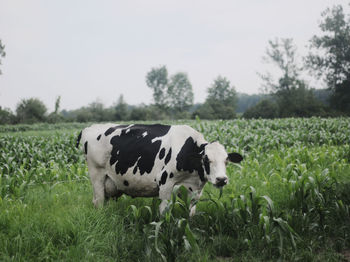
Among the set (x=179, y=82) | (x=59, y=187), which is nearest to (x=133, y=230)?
(x=59, y=187)

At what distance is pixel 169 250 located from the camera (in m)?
3.05

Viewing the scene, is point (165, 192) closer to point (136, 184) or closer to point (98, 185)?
point (136, 184)

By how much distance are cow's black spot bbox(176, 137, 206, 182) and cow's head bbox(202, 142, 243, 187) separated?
10cm

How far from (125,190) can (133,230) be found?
79cm

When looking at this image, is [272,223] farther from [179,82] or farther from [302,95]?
[179,82]

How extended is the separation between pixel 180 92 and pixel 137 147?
69.9m

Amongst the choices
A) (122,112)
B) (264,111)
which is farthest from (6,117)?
(264,111)

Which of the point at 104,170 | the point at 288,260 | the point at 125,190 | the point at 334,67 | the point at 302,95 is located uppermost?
the point at 334,67

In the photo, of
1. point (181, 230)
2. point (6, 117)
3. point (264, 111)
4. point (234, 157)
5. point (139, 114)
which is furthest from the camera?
point (139, 114)

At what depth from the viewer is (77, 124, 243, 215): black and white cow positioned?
3.49 metres

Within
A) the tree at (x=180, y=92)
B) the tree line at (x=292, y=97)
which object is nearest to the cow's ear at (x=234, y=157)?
the tree line at (x=292, y=97)

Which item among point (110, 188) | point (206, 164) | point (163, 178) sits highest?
point (206, 164)

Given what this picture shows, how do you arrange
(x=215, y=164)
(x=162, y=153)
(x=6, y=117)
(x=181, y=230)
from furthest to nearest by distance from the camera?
(x=6, y=117), (x=162, y=153), (x=215, y=164), (x=181, y=230)

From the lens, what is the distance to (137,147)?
4.12 meters
